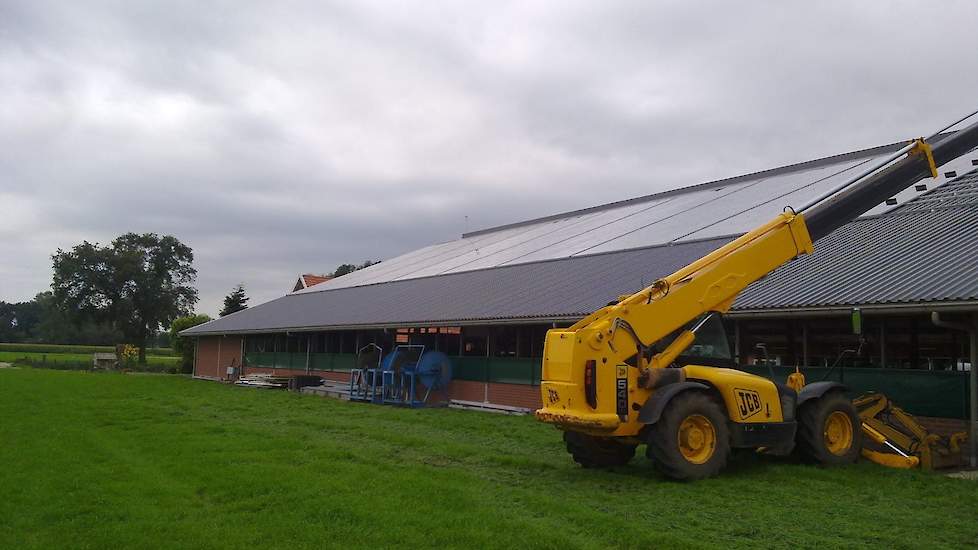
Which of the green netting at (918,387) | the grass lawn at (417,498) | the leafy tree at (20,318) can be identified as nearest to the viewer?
the grass lawn at (417,498)

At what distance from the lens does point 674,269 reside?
19062mm

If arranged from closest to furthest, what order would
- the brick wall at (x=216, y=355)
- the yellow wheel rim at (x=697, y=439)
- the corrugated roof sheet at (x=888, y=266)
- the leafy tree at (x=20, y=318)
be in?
1. the yellow wheel rim at (x=697, y=439)
2. the corrugated roof sheet at (x=888, y=266)
3. the brick wall at (x=216, y=355)
4. the leafy tree at (x=20, y=318)

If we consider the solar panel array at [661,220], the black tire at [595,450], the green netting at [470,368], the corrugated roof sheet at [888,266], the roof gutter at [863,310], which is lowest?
the black tire at [595,450]

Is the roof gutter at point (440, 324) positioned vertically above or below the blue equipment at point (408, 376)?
above

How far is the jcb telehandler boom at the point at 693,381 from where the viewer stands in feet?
32.0

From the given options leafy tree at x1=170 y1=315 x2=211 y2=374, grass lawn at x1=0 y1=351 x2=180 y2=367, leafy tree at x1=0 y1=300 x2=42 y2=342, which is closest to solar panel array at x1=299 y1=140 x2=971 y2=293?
leafy tree at x1=170 y1=315 x2=211 y2=374

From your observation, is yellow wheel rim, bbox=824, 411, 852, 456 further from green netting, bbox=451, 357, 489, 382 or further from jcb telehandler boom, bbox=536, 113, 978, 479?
green netting, bbox=451, 357, 489, 382

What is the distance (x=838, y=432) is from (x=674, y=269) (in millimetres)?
8164

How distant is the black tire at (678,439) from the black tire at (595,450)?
118 centimetres

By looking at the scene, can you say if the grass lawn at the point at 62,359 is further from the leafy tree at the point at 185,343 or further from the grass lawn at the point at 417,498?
the grass lawn at the point at 417,498

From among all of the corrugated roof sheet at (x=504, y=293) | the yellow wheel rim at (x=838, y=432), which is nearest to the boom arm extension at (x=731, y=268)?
the yellow wheel rim at (x=838, y=432)

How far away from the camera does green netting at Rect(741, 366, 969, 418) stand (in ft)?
39.5

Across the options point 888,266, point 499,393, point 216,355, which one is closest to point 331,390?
point 499,393

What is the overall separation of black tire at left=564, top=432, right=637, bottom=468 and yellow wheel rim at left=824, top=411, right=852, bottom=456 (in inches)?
112
